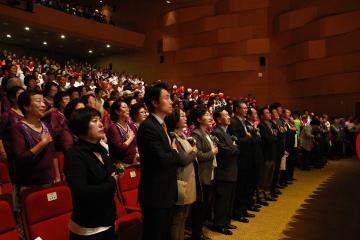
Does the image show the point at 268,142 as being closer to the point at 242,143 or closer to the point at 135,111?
the point at 242,143

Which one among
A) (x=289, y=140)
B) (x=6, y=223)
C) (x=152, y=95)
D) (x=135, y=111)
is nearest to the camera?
(x=6, y=223)

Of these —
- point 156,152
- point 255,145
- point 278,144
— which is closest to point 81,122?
point 156,152

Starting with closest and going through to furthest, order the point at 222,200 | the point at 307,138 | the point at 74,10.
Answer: the point at 222,200 < the point at 307,138 < the point at 74,10

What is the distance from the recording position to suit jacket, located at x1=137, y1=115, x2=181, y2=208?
2023 mm

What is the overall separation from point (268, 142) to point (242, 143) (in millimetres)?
837

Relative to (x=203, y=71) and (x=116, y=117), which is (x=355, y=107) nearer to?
(x=203, y=71)

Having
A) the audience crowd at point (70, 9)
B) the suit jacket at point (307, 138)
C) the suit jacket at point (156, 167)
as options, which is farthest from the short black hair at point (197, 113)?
the audience crowd at point (70, 9)

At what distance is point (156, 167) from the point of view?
2.05m

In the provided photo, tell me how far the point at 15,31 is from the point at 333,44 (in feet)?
39.8

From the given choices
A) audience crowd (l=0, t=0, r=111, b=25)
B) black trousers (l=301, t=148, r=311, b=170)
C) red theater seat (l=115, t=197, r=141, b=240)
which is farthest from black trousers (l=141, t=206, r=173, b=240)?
audience crowd (l=0, t=0, r=111, b=25)

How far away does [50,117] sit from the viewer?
3264 mm

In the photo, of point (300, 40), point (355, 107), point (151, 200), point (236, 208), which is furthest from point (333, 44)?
point (151, 200)

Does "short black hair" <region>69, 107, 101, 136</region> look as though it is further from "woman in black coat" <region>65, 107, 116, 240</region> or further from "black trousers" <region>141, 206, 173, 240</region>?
"black trousers" <region>141, 206, 173, 240</region>

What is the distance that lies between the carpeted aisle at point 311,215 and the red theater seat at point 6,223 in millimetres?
1888
